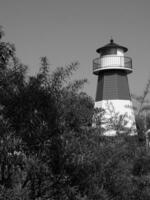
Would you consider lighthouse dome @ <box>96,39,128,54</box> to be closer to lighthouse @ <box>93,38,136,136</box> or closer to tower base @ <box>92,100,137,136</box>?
lighthouse @ <box>93,38,136,136</box>

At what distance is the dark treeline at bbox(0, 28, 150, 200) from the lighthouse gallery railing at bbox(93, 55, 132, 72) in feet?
101

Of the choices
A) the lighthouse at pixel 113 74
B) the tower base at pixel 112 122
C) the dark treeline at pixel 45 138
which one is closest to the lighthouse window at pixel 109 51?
the lighthouse at pixel 113 74

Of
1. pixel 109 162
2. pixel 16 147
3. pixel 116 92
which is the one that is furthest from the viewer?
pixel 116 92

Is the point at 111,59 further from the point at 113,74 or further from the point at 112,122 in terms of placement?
the point at 112,122

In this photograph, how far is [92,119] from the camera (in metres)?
6.88

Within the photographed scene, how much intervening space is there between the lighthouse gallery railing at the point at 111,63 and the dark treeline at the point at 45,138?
30.8 meters

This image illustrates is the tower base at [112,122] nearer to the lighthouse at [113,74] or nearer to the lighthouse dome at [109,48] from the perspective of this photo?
the lighthouse at [113,74]

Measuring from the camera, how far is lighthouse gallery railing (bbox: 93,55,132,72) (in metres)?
37.4

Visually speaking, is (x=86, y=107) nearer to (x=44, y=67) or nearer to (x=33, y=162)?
(x=44, y=67)

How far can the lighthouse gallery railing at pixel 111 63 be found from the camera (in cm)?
3744

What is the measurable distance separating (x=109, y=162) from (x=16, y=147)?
2.39 m

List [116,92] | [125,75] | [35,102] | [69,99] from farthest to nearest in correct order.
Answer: [125,75] → [116,92] → [69,99] → [35,102]

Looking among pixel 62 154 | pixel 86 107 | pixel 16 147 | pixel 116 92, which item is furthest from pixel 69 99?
pixel 116 92

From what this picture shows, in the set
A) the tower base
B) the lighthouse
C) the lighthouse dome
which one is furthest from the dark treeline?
the lighthouse dome
